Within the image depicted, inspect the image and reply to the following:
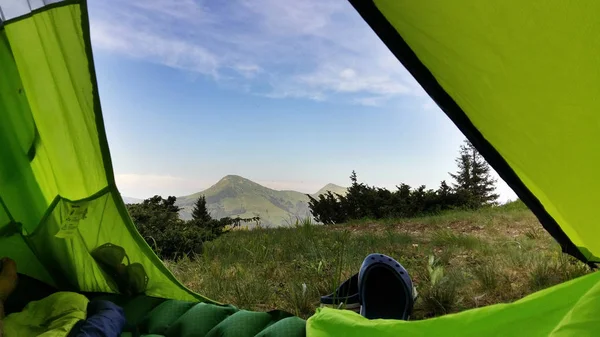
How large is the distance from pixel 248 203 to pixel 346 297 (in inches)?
304

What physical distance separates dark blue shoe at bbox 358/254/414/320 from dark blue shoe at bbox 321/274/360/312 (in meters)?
0.12

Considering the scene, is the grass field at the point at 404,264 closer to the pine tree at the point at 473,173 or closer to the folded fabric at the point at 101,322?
the folded fabric at the point at 101,322

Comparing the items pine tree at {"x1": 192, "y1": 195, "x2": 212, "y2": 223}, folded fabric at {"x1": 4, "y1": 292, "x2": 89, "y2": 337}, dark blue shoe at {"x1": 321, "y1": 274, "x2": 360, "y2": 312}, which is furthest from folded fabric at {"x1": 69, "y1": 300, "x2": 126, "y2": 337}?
pine tree at {"x1": 192, "y1": 195, "x2": 212, "y2": 223}

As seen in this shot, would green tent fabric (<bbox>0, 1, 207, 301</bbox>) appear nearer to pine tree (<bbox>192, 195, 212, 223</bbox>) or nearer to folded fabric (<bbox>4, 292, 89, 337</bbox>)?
folded fabric (<bbox>4, 292, 89, 337</bbox>)

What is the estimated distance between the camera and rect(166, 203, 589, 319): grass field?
1837 mm

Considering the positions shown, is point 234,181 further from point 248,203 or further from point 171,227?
point 171,227

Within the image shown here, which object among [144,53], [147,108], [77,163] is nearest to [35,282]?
[77,163]

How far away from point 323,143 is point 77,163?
7388 millimetres

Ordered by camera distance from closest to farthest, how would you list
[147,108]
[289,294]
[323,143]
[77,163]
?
[77,163]
[289,294]
[147,108]
[323,143]

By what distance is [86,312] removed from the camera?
1.23 meters

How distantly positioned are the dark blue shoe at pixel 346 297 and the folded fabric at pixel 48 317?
2.57 feet

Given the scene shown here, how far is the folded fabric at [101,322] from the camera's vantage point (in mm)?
1088

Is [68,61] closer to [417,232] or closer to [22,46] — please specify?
[22,46]

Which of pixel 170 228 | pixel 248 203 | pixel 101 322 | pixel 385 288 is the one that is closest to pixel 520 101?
pixel 385 288
